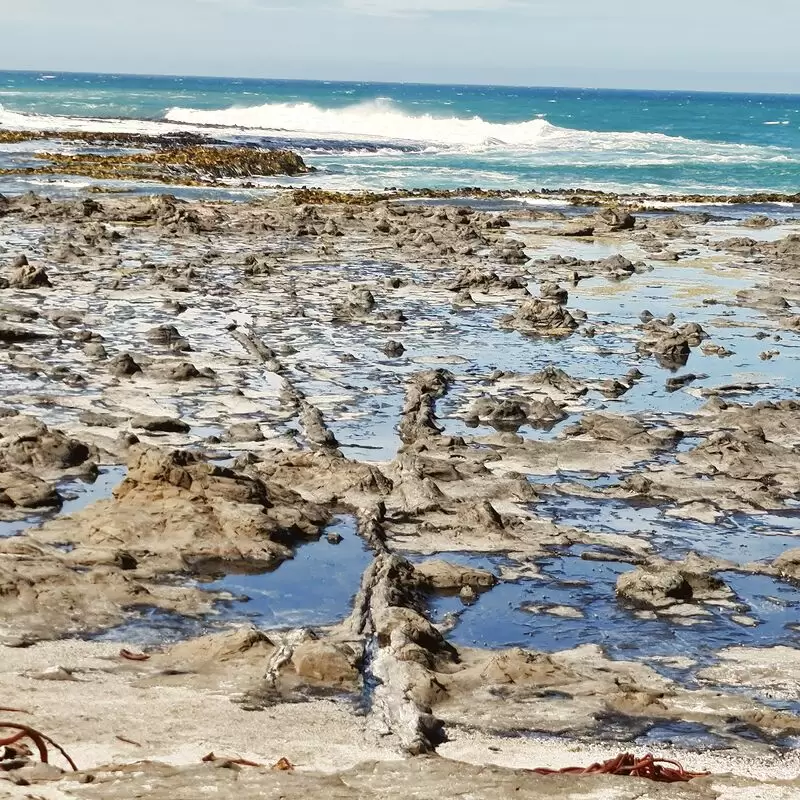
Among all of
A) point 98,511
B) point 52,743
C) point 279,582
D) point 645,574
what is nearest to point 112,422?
point 98,511

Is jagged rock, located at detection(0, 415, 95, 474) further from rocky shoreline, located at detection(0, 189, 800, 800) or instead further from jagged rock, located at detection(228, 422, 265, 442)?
jagged rock, located at detection(228, 422, 265, 442)

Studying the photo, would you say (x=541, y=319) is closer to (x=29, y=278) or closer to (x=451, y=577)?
(x=29, y=278)

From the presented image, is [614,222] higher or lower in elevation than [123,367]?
higher

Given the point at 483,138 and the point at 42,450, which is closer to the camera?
the point at 42,450

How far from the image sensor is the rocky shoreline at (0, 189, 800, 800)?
7121mm

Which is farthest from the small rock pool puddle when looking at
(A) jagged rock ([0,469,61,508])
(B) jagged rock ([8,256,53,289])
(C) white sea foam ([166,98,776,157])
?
(C) white sea foam ([166,98,776,157])

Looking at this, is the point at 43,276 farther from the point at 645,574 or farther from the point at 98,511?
the point at 645,574

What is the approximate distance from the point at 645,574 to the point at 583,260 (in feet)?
62.6

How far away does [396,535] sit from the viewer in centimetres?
1084

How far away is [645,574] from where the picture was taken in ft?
31.9

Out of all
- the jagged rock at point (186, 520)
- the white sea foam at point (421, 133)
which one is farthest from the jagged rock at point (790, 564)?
the white sea foam at point (421, 133)

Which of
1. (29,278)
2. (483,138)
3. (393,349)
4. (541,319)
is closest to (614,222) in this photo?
(541,319)

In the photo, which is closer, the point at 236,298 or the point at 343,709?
the point at 343,709

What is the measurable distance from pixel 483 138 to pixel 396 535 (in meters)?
77.0
